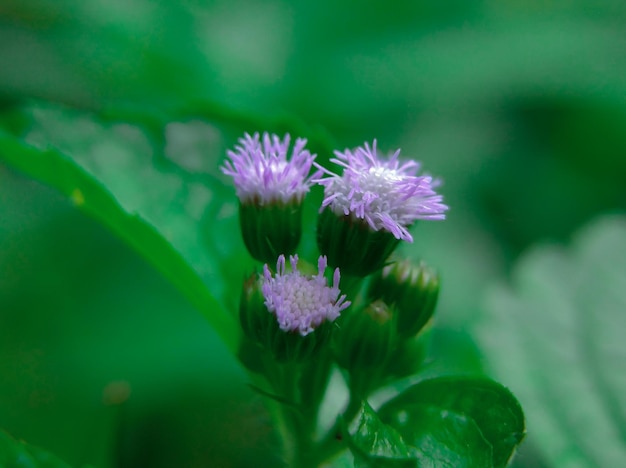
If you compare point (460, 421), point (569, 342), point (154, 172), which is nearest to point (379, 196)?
point (460, 421)

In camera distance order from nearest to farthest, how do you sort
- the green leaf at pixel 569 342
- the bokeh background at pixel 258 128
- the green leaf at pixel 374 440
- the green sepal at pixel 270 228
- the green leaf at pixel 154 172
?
the green leaf at pixel 374 440 < the green sepal at pixel 270 228 < the green leaf at pixel 154 172 < the green leaf at pixel 569 342 < the bokeh background at pixel 258 128

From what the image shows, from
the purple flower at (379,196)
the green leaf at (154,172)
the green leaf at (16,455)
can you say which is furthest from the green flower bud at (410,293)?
the green leaf at (16,455)

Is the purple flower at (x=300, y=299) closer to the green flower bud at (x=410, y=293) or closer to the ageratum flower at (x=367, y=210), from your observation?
the ageratum flower at (x=367, y=210)

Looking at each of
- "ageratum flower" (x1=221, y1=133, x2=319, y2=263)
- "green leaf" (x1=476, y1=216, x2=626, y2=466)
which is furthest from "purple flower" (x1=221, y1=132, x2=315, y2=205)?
"green leaf" (x1=476, y1=216, x2=626, y2=466)

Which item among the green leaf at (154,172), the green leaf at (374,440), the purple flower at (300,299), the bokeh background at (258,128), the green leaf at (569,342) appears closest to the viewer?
the green leaf at (374,440)

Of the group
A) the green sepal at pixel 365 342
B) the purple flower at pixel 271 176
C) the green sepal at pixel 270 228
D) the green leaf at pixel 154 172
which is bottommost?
the green sepal at pixel 365 342

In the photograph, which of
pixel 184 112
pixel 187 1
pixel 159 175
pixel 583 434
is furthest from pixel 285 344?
pixel 187 1
